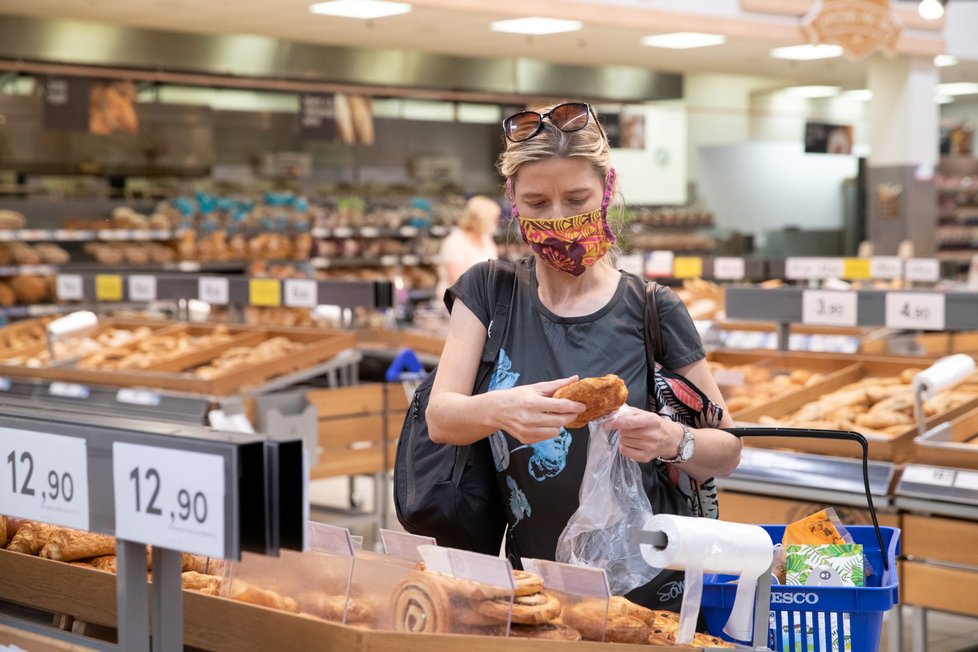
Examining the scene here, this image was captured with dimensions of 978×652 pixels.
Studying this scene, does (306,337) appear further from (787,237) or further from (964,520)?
(787,237)

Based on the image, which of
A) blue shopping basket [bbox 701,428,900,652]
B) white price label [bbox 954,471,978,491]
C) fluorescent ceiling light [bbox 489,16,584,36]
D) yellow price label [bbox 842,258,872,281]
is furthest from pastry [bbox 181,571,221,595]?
fluorescent ceiling light [bbox 489,16,584,36]

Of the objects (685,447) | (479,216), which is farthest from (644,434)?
(479,216)

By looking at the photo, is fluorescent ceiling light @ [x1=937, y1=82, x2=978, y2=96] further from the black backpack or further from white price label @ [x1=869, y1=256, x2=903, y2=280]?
the black backpack

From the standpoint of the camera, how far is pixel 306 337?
5.99 metres

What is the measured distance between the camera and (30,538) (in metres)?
1.86

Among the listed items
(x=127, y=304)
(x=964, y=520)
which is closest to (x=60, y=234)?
(x=127, y=304)

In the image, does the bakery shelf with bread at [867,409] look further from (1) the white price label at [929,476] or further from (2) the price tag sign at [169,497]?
(2) the price tag sign at [169,497]

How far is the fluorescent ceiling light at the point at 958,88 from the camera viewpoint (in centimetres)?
1809

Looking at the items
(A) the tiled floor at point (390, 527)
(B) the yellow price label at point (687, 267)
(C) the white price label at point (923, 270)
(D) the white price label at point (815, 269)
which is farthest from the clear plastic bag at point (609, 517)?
(C) the white price label at point (923, 270)

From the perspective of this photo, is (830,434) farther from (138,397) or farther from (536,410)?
(138,397)

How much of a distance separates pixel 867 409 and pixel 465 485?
8.41 ft

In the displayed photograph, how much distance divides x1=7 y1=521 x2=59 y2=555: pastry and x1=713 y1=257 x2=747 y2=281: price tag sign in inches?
306

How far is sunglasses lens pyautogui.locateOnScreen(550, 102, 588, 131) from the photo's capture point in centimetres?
202

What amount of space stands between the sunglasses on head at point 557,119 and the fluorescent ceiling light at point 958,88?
689 inches
